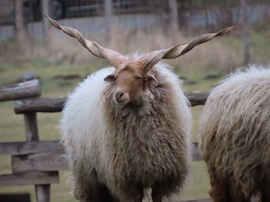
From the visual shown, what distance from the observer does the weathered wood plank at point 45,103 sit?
22.8ft

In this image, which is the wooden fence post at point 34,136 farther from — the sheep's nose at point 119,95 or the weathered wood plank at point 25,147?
the sheep's nose at point 119,95

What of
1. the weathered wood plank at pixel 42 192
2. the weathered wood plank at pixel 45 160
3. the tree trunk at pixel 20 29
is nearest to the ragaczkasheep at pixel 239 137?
the weathered wood plank at pixel 45 160

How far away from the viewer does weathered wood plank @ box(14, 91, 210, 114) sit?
694 centimetres

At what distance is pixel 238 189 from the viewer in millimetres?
5418

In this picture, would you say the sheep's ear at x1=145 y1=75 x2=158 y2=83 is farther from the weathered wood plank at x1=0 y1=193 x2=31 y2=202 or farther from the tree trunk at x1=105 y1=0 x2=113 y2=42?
the tree trunk at x1=105 y1=0 x2=113 y2=42

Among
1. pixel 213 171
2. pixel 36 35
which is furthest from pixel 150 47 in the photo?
pixel 213 171

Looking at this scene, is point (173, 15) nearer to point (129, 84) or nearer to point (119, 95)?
point (129, 84)

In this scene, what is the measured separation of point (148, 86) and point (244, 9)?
8.65 m

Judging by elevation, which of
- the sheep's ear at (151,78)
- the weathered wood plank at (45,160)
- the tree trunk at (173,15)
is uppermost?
the sheep's ear at (151,78)

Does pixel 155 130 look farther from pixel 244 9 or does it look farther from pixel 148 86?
pixel 244 9

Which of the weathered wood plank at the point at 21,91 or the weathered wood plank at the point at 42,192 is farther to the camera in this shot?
the weathered wood plank at the point at 42,192

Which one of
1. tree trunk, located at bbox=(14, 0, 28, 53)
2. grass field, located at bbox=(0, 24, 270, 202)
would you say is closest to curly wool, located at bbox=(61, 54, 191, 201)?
grass field, located at bbox=(0, 24, 270, 202)

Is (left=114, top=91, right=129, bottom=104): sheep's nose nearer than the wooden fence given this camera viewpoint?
Yes

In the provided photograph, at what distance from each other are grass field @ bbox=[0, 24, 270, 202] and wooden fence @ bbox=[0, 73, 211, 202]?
285cm
